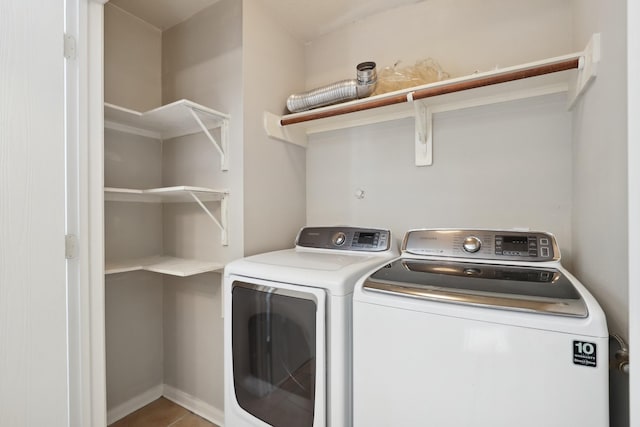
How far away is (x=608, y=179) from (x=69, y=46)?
6.91ft

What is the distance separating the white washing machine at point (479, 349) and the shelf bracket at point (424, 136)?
756mm

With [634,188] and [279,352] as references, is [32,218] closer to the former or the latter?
[279,352]

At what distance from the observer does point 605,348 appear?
693 millimetres

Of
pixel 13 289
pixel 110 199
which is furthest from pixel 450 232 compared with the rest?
pixel 110 199

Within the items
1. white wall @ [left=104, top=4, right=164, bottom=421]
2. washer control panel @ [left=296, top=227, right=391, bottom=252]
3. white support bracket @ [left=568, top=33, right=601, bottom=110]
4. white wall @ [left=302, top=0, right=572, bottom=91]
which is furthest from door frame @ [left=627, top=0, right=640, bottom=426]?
white wall @ [left=104, top=4, right=164, bottom=421]

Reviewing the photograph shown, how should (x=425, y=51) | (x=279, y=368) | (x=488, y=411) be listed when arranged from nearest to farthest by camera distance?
(x=488, y=411) < (x=279, y=368) < (x=425, y=51)

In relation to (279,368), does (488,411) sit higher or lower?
higher

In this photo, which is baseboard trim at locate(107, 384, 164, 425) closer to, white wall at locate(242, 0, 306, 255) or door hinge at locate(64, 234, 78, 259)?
door hinge at locate(64, 234, 78, 259)

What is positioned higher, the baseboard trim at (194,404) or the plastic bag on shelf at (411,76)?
the plastic bag on shelf at (411,76)

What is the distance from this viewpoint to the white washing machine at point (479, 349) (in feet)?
2.37

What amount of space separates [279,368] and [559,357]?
1.02 metres

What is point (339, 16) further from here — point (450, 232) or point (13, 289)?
point (13, 289)

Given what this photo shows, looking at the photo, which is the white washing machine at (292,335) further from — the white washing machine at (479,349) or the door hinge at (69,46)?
the door hinge at (69,46)

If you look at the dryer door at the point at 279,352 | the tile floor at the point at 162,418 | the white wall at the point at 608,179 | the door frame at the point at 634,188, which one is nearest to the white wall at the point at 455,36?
the white wall at the point at 608,179
